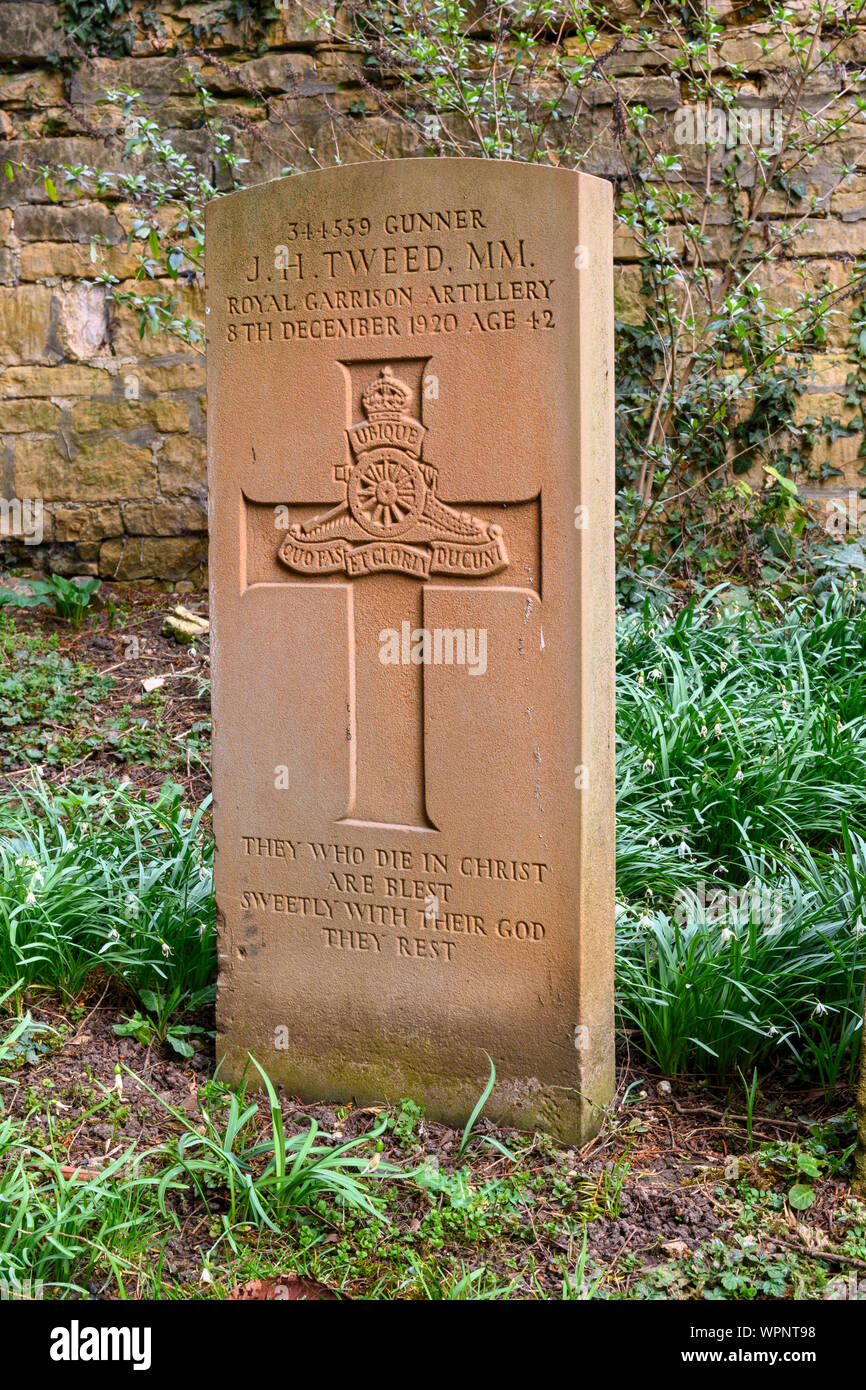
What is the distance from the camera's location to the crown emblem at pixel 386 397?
2576mm

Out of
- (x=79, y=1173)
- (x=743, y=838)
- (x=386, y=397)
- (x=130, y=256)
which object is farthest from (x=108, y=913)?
(x=130, y=256)

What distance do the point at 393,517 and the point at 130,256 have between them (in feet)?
13.0

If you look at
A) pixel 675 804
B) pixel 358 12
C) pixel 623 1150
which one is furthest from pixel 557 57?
pixel 623 1150

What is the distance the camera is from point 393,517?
2.62 metres

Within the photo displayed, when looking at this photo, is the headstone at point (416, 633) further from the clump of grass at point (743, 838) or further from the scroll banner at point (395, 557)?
the clump of grass at point (743, 838)

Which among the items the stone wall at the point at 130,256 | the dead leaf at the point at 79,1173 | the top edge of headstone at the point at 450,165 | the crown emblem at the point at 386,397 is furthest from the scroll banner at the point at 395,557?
the stone wall at the point at 130,256

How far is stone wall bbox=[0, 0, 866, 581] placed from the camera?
5.57 meters


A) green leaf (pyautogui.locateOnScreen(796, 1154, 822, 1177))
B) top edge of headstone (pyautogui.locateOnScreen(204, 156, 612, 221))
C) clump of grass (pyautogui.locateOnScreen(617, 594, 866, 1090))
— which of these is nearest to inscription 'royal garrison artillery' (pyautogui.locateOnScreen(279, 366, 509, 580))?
top edge of headstone (pyautogui.locateOnScreen(204, 156, 612, 221))

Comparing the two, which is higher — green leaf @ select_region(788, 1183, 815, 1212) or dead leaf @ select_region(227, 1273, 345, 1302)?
green leaf @ select_region(788, 1183, 815, 1212)

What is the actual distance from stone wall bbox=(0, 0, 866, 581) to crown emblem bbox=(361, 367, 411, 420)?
3.40 metres

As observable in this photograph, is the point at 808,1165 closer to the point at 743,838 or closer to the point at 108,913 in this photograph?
the point at 743,838

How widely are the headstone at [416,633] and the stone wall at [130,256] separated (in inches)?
130

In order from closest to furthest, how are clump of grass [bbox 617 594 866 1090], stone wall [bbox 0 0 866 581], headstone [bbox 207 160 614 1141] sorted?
headstone [bbox 207 160 614 1141], clump of grass [bbox 617 594 866 1090], stone wall [bbox 0 0 866 581]

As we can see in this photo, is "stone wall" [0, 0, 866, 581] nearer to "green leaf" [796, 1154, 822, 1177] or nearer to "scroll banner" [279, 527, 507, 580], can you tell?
"scroll banner" [279, 527, 507, 580]
